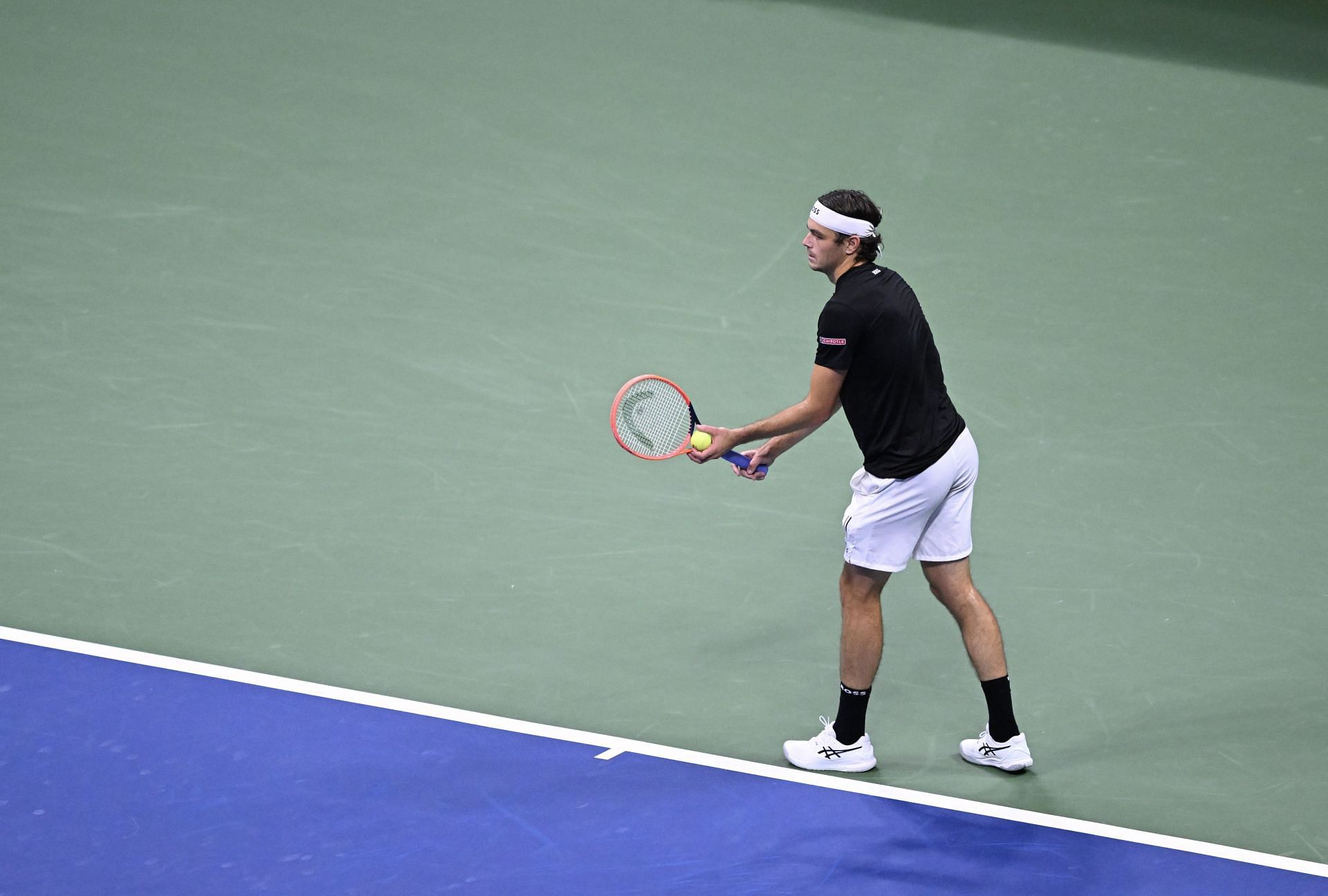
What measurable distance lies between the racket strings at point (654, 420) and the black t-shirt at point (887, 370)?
66 centimetres

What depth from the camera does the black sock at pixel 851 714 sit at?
5.73 meters

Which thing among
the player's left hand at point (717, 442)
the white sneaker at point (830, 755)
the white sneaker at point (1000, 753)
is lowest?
the white sneaker at point (830, 755)

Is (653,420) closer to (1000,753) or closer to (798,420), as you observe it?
(798,420)

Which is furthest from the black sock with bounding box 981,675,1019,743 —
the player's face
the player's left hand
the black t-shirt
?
the player's face

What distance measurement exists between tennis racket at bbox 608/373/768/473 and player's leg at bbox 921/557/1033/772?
99cm

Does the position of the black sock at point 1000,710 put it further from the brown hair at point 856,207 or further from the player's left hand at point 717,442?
the brown hair at point 856,207

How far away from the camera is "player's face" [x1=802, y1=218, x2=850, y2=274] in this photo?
5512 millimetres

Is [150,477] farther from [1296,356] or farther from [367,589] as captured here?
[1296,356]

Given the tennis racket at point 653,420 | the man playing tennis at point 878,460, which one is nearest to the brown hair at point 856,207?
the man playing tennis at point 878,460

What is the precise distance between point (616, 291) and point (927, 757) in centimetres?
376

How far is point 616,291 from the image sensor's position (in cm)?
889

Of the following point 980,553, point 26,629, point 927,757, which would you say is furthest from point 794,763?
point 26,629

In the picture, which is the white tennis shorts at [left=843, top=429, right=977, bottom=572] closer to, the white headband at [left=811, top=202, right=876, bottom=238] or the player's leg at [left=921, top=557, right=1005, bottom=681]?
the player's leg at [left=921, top=557, right=1005, bottom=681]

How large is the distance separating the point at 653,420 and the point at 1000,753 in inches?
66.4
